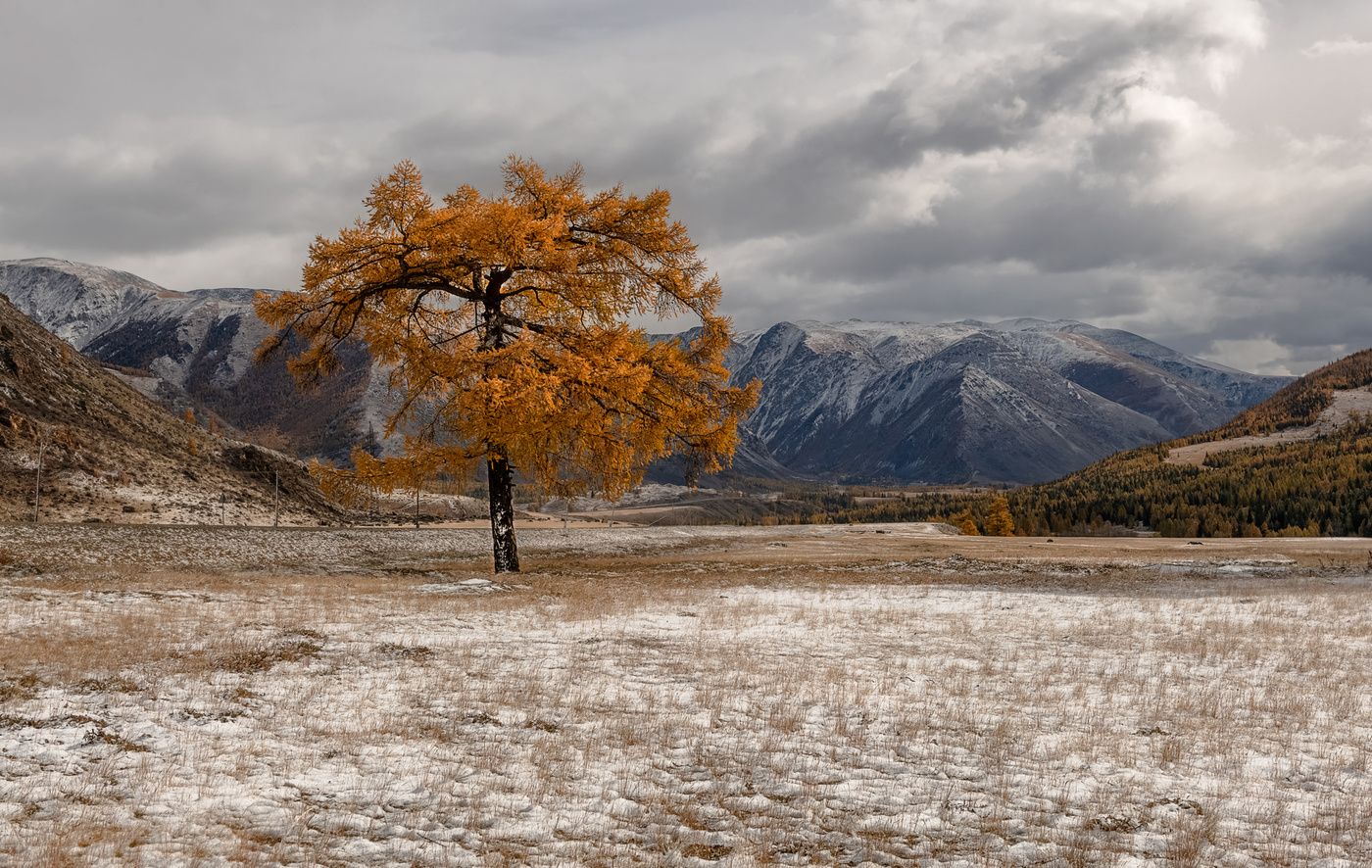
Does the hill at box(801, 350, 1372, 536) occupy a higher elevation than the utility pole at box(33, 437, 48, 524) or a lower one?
lower

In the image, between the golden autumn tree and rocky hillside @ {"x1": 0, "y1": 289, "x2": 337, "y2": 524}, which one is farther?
the golden autumn tree

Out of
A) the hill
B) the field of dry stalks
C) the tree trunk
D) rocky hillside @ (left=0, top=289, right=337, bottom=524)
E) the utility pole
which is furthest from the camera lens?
the hill

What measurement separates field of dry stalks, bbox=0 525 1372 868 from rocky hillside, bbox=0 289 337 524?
35936 mm

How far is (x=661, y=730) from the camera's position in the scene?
9875 mm

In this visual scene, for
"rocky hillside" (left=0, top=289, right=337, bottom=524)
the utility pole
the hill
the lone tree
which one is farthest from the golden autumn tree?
the utility pole

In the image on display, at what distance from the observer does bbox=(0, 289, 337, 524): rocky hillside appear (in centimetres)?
4925

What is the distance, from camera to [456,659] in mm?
12820

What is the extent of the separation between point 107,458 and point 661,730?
5991 cm

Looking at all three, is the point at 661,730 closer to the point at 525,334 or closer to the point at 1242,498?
the point at 525,334

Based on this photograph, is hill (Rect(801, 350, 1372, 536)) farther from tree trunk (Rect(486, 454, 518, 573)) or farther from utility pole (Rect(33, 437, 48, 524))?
utility pole (Rect(33, 437, 48, 524))

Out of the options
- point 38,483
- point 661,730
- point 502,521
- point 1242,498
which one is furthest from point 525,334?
point 1242,498

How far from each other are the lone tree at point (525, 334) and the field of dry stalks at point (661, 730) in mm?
5396

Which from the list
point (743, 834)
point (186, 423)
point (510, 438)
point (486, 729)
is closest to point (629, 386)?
point (510, 438)

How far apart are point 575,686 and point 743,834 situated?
16.1ft
